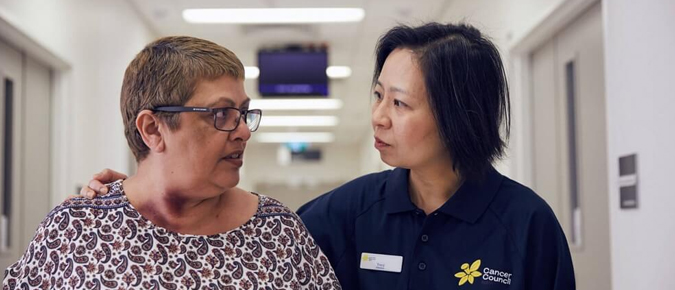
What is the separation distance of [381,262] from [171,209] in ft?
1.95

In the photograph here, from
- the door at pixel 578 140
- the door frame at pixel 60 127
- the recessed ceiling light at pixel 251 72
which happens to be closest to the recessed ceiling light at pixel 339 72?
the recessed ceiling light at pixel 251 72

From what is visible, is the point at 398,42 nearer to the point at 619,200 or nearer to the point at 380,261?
the point at 380,261

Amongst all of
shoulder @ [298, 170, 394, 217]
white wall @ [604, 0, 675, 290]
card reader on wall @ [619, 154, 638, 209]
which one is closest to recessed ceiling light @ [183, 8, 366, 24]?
white wall @ [604, 0, 675, 290]

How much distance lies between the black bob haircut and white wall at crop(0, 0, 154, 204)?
4034 mm

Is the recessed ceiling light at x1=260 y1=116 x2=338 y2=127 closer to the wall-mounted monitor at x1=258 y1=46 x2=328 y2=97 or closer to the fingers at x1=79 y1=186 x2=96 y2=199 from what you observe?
the wall-mounted monitor at x1=258 y1=46 x2=328 y2=97

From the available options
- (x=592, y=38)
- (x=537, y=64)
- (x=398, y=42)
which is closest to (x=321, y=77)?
(x=537, y=64)

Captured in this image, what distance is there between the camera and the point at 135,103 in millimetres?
1919

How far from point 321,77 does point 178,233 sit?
7.27m

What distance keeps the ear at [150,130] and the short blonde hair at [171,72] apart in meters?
0.02

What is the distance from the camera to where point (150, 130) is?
1915mm

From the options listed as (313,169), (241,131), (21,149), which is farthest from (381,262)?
(313,169)

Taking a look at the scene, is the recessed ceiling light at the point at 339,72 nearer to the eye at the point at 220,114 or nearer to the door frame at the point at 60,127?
the door frame at the point at 60,127

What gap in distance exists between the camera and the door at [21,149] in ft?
17.8

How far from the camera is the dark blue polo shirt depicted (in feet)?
6.78
